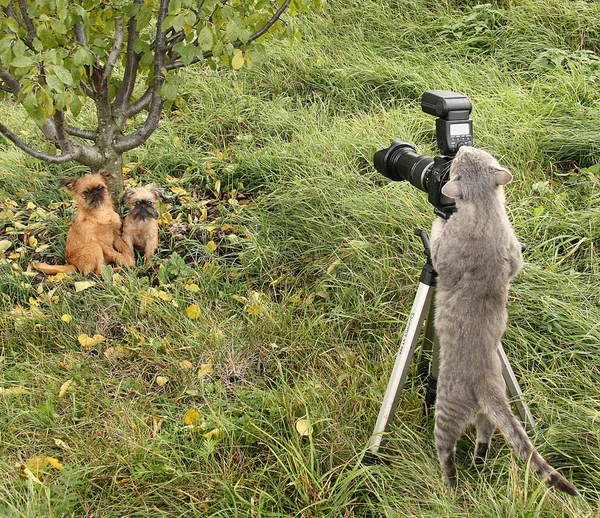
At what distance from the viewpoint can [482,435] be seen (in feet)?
7.38

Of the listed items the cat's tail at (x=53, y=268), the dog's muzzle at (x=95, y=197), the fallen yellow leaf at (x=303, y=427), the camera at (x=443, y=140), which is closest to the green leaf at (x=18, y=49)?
the dog's muzzle at (x=95, y=197)

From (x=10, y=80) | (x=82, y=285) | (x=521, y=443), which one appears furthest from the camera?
(x=82, y=285)

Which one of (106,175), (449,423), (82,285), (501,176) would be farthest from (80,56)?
(449,423)

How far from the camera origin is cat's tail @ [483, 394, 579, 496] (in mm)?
1839

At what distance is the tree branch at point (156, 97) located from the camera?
334 centimetres

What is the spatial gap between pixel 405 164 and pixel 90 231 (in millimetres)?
1988

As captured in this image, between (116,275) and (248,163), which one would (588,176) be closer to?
(248,163)

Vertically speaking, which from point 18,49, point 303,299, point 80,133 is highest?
point 18,49

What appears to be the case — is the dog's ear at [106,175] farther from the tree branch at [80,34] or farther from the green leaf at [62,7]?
the green leaf at [62,7]

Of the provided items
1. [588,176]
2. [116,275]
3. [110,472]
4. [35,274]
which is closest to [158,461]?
[110,472]

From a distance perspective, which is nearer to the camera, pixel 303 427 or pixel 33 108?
pixel 303 427

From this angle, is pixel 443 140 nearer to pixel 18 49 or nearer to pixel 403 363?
pixel 403 363

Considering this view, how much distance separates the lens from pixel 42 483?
2.33 m

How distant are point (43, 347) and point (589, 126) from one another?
11.3ft
